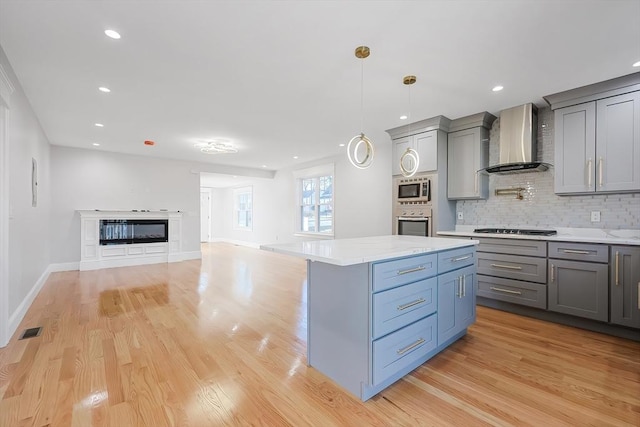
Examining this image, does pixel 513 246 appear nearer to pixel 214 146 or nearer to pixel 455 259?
pixel 455 259

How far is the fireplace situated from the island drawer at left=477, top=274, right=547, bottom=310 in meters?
6.63

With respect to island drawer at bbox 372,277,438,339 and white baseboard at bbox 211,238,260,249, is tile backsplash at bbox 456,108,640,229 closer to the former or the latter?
island drawer at bbox 372,277,438,339

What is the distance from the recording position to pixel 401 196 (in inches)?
181

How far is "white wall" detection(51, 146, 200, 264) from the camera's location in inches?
228

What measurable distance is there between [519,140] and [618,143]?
89 centimetres

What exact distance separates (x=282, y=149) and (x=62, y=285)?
4490 millimetres

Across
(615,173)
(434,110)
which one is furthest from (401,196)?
(615,173)

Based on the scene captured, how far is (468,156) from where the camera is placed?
13.5ft

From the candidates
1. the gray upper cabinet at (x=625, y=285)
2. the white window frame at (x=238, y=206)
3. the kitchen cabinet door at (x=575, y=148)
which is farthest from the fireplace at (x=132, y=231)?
the gray upper cabinet at (x=625, y=285)

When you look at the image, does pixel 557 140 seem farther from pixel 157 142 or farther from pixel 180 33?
pixel 157 142

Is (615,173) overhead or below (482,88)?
below

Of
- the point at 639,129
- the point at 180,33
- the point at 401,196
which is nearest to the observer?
the point at 180,33

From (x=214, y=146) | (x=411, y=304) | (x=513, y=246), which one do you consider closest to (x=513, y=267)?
(x=513, y=246)

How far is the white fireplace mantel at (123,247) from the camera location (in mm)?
5875
